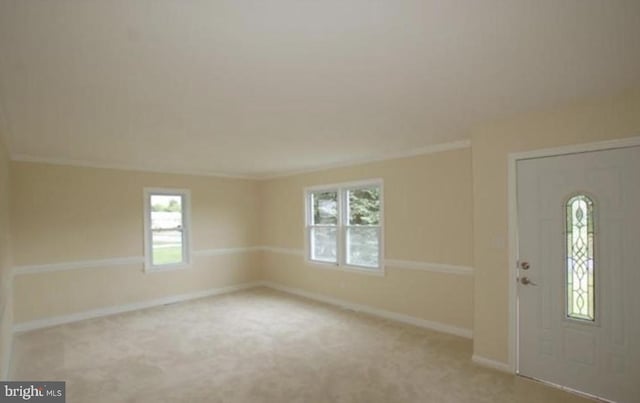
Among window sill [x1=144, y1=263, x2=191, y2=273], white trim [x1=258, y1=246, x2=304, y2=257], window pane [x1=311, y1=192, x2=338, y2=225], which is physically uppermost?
window pane [x1=311, y1=192, x2=338, y2=225]

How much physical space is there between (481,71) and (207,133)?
270 cm

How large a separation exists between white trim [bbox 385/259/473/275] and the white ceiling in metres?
1.79

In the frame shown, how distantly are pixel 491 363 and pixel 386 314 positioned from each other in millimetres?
1824

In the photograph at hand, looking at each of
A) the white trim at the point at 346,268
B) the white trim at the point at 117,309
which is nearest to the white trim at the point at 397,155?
the white trim at the point at 346,268

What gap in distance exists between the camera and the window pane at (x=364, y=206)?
5.38 meters

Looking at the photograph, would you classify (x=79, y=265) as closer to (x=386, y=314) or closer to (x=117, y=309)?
(x=117, y=309)

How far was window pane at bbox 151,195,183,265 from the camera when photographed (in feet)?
19.8

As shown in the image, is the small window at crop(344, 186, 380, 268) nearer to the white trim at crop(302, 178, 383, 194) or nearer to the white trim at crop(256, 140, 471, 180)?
the white trim at crop(302, 178, 383, 194)

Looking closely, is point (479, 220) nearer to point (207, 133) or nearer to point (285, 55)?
point (285, 55)

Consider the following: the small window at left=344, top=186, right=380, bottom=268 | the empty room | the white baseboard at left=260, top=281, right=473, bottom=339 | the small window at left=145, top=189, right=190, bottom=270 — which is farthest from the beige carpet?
the small window at left=145, top=189, right=190, bottom=270

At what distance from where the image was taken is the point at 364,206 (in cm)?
557

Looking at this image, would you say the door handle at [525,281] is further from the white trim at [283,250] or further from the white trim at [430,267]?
the white trim at [283,250]

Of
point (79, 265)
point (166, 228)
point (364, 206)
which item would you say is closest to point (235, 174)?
point (166, 228)

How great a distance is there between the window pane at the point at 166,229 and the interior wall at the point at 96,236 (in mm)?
229
